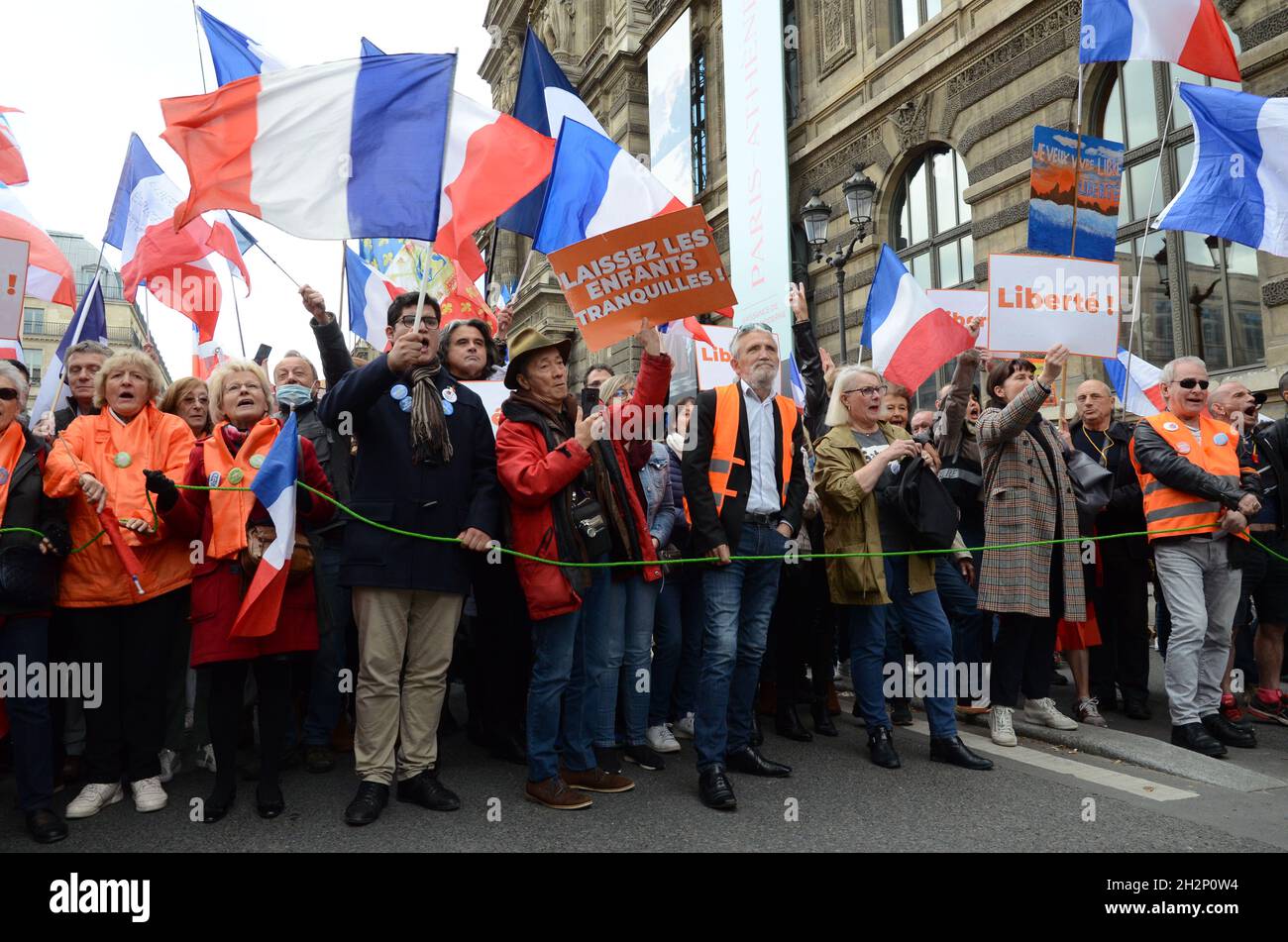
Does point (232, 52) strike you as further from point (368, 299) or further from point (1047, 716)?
point (1047, 716)

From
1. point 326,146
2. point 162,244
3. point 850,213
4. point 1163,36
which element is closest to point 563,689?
point 326,146

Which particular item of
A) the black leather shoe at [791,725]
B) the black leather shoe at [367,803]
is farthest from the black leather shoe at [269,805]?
the black leather shoe at [791,725]

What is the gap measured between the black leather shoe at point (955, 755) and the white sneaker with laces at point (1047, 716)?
858mm

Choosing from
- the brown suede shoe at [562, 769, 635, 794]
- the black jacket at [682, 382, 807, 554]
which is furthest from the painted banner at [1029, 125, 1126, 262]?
the brown suede shoe at [562, 769, 635, 794]

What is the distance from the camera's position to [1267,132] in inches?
233

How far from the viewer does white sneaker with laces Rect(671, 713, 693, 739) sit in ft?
18.3

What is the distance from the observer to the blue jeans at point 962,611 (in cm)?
579

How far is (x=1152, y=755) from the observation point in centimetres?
484

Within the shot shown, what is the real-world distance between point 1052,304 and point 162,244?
651 cm

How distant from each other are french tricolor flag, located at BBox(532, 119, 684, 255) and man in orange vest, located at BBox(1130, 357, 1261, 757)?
3313 millimetres

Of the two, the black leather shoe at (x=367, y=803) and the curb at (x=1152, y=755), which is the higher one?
the black leather shoe at (x=367, y=803)

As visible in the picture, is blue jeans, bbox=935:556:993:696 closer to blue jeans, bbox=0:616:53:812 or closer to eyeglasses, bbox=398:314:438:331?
eyeglasses, bbox=398:314:438:331

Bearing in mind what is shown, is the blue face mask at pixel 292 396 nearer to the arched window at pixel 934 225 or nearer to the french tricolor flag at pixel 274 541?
the french tricolor flag at pixel 274 541
